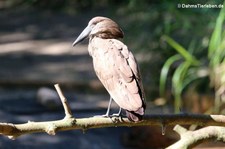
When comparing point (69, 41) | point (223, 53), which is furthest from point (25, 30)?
point (223, 53)

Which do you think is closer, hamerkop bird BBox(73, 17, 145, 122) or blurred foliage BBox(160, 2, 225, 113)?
hamerkop bird BBox(73, 17, 145, 122)

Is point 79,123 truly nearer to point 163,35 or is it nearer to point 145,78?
point 163,35

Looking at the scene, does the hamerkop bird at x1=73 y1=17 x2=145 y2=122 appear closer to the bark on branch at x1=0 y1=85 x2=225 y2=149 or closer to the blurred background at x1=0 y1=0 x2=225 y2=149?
the bark on branch at x1=0 y1=85 x2=225 y2=149

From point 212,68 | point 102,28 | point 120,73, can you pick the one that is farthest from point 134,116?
point 212,68

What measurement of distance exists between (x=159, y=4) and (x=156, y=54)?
0.38m

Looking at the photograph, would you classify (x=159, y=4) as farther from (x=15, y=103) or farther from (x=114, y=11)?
(x=15, y=103)

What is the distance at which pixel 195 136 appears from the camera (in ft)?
6.47

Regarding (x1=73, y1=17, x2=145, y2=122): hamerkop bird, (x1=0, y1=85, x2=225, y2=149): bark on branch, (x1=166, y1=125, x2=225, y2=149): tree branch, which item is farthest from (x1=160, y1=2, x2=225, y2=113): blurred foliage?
(x1=73, y1=17, x2=145, y2=122): hamerkop bird

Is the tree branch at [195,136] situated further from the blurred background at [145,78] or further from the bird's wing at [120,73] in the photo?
the blurred background at [145,78]

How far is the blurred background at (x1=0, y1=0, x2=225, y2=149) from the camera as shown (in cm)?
432

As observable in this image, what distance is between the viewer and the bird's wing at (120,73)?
157 cm

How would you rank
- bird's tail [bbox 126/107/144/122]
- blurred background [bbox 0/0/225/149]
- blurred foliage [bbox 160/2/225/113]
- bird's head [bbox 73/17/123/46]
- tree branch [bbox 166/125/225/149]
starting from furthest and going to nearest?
blurred background [bbox 0/0/225/149], blurred foliage [bbox 160/2/225/113], tree branch [bbox 166/125/225/149], bird's head [bbox 73/17/123/46], bird's tail [bbox 126/107/144/122]

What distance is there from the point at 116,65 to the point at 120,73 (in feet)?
0.08

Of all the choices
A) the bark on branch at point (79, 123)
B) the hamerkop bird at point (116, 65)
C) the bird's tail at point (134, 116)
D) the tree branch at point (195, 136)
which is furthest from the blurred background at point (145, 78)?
the bird's tail at point (134, 116)
